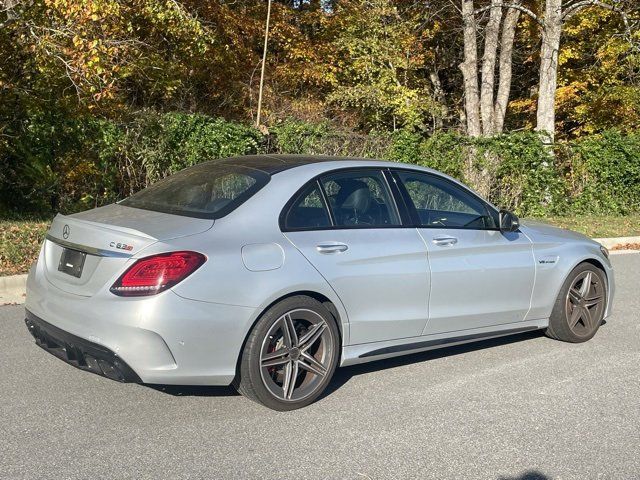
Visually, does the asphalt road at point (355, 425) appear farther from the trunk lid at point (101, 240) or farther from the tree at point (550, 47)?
the tree at point (550, 47)

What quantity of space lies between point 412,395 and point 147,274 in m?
2.00

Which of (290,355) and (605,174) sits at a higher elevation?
(605,174)

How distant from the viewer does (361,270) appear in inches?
196

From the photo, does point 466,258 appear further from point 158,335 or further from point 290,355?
point 158,335

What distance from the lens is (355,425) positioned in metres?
4.57

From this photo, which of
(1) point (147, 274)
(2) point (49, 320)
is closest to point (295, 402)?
(1) point (147, 274)

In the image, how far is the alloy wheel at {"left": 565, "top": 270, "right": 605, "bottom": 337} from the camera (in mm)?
6504

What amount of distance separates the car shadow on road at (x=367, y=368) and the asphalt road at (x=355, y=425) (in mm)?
16

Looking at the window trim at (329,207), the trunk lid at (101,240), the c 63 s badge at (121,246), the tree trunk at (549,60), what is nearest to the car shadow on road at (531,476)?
the window trim at (329,207)

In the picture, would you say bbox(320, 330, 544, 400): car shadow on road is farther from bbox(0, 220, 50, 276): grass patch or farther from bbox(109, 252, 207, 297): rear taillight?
bbox(0, 220, 50, 276): grass patch

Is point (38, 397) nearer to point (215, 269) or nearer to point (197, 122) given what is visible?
point (215, 269)

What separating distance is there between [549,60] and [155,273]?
16086 millimetres

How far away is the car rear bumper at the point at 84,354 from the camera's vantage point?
430cm

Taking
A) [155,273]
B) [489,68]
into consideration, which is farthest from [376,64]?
[155,273]
